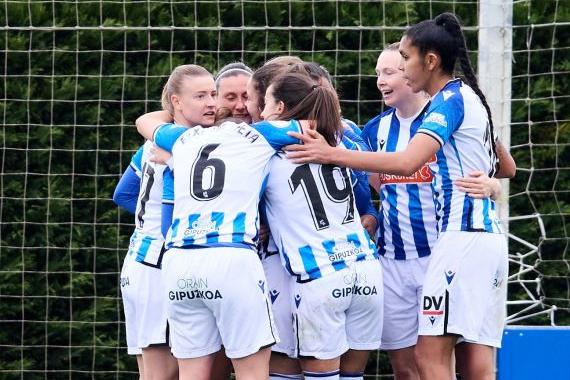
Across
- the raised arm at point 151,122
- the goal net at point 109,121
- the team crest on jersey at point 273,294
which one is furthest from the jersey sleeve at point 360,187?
the goal net at point 109,121

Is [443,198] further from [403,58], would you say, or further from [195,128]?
[195,128]

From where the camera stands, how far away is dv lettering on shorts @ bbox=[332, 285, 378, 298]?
4.93 m

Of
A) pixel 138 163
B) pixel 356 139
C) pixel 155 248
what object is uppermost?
pixel 356 139

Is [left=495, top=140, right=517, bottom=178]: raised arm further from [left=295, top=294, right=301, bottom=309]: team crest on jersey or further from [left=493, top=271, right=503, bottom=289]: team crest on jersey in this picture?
[left=295, top=294, right=301, bottom=309]: team crest on jersey

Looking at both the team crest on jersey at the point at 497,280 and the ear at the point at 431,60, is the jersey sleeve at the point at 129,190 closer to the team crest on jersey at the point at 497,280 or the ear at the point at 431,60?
the ear at the point at 431,60

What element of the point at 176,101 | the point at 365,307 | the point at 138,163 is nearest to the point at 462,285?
the point at 365,307

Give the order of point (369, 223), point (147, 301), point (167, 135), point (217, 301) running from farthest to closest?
point (369, 223), point (147, 301), point (167, 135), point (217, 301)

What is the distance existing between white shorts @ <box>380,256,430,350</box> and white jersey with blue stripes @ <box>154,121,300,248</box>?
0.86 meters

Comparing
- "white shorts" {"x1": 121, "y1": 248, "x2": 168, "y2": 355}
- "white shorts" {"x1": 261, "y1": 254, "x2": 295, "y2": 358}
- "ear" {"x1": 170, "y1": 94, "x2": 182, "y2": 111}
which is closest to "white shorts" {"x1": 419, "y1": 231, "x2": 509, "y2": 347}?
"white shorts" {"x1": 261, "y1": 254, "x2": 295, "y2": 358}

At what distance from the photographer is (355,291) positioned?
16.4ft

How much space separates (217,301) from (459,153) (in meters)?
1.19

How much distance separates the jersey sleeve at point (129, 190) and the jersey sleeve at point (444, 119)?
1544 mm

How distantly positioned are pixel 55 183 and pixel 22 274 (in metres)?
0.59

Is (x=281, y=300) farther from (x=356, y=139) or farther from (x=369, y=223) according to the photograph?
(x=356, y=139)
